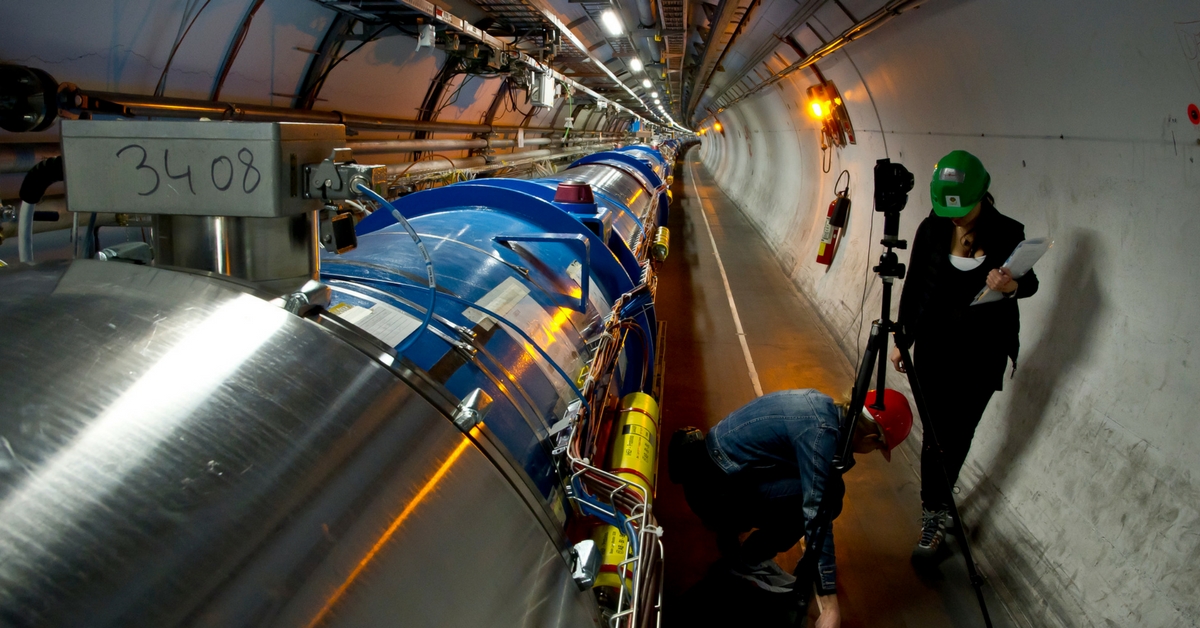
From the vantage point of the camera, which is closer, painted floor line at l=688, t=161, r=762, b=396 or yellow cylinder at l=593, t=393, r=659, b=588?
yellow cylinder at l=593, t=393, r=659, b=588

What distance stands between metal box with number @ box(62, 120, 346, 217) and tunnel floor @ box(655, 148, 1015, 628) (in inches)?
81.3

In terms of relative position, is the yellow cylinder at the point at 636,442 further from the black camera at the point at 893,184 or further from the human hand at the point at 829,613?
the black camera at the point at 893,184

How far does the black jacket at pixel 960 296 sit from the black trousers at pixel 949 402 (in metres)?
0.03

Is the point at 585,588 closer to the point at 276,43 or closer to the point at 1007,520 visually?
the point at 1007,520

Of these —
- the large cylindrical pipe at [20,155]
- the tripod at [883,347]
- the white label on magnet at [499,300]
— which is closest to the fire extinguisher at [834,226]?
the tripod at [883,347]

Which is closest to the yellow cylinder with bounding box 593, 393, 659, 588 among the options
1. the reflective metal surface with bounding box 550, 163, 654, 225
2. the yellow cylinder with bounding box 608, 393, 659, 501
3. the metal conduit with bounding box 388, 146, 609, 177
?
the yellow cylinder with bounding box 608, 393, 659, 501

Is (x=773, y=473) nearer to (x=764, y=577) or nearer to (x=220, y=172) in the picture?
(x=764, y=577)

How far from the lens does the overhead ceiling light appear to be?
5.65 metres

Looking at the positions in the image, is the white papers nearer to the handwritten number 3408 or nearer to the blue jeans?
the blue jeans

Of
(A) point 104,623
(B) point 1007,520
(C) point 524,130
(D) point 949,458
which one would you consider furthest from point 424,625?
(C) point 524,130

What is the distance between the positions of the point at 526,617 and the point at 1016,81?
352 cm

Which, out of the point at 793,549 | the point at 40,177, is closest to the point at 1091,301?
the point at 793,549

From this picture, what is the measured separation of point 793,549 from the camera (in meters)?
2.97

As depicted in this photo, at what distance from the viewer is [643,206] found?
6.01 meters
